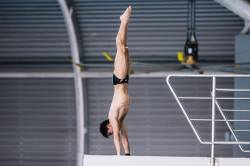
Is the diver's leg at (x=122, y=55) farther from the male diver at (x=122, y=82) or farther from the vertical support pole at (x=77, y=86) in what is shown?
the vertical support pole at (x=77, y=86)

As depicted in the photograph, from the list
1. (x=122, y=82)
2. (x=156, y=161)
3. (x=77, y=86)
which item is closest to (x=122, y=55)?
(x=122, y=82)

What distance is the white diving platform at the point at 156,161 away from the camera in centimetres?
529

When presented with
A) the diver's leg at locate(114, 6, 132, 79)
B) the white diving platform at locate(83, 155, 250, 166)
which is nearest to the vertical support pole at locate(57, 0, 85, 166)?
the diver's leg at locate(114, 6, 132, 79)

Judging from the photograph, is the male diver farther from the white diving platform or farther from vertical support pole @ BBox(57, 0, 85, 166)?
vertical support pole @ BBox(57, 0, 85, 166)

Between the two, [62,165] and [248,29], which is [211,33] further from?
[62,165]

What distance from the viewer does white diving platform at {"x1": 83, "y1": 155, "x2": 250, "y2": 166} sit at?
17.4 feet

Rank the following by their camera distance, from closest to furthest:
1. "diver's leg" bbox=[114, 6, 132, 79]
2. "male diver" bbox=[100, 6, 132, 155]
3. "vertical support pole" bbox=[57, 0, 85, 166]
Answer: "male diver" bbox=[100, 6, 132, 155] → "diver's leg" bbox=[114, 6, 132, 79] → "vertical support pole" bbox=[57, 0, 85, 166]

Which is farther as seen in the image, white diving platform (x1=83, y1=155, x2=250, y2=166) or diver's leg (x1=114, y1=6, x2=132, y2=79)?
diver's leg (x1=114, y1=6, x2=132, y2=79)

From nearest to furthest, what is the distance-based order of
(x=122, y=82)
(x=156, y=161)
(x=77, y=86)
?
(x=156, y=161) → (x=122, y=82) → (x=77, y=86)

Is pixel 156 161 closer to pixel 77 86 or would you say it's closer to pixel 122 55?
pixel 122 55

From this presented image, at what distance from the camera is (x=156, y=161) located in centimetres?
540

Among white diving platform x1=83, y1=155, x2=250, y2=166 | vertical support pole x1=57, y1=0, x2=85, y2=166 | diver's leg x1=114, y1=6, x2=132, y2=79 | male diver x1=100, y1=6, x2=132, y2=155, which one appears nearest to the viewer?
white diving platform x1=83, y1=155, x2=250, y2=166

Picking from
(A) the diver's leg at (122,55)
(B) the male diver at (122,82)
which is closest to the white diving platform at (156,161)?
(B) the male diver at (122,82)

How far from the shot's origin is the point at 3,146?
46.0ft
